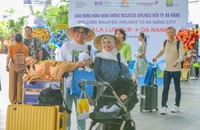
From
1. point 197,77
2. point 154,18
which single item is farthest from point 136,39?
point 197,77

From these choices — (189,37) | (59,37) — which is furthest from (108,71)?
(189,37)

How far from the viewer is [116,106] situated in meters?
3.98

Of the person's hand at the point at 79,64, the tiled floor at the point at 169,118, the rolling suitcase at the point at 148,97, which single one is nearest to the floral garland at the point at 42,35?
the tiled floor at the point at 169,118

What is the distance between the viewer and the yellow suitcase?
149 inches

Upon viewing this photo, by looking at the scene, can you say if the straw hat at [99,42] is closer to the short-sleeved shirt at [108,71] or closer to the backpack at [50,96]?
the short-sleeved shirt at [108,71]

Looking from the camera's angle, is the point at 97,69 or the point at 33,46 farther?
the point at 33,46

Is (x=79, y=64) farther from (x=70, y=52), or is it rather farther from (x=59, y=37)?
(x=59, y=37)

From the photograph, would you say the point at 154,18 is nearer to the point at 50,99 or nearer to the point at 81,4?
the point at 81,4

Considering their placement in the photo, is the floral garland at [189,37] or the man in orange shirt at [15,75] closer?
the man in orange shirt at [15,75]

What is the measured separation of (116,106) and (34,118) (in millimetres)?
799

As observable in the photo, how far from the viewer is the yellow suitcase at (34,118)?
3.77 meters

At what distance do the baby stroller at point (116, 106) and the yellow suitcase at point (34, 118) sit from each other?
1.15ft

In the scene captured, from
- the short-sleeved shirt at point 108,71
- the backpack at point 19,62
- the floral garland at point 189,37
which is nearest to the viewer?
the short-sleeved shirt at point 108,71

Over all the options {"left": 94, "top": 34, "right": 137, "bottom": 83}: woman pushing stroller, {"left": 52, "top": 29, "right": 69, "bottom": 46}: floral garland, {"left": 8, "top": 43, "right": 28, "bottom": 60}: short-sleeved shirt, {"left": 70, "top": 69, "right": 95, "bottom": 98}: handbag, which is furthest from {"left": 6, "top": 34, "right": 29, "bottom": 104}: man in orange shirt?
{"left": 52, "top": 29, "right": 69, "bottom": 46}: floral garland
